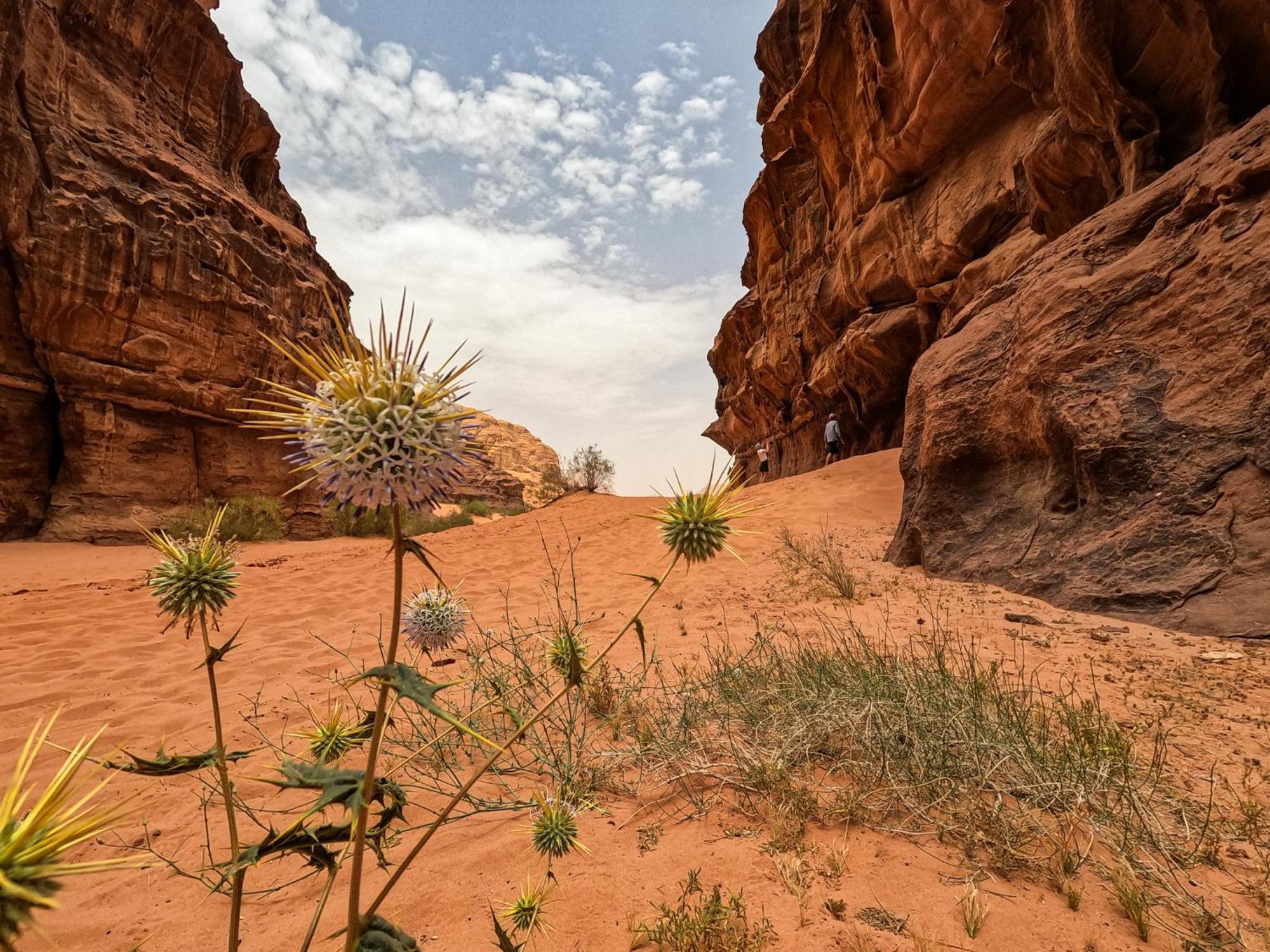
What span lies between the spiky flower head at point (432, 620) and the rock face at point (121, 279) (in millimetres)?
13673

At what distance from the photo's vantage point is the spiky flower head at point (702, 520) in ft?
6.30

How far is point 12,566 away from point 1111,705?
698 inches

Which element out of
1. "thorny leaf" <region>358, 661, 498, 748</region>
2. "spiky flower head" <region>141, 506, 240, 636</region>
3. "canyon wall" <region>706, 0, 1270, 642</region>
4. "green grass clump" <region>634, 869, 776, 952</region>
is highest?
"canyon wall" <region>706, 0, 1270, 642</region>

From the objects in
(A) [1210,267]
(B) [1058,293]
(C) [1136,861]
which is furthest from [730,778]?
(B) [1058,293]

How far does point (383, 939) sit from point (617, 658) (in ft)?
14.5

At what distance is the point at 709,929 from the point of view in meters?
1.89

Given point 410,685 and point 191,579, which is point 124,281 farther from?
point 410,685

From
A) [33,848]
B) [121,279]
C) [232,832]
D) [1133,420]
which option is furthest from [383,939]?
[121,279]

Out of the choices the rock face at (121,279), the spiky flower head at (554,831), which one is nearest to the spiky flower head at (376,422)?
the spiky flower head at (554,831)

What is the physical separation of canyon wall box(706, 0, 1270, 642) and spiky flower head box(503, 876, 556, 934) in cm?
509

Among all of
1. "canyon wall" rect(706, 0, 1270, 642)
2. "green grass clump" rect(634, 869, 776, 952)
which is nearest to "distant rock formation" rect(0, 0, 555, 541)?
"canyon wall" rect(706, 0, 1270, 642)

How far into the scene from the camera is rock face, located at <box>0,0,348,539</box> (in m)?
14.2

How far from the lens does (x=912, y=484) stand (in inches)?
309

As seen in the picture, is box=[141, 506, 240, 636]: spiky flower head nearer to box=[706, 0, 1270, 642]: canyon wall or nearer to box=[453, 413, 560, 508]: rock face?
box=[453, 413, 560, 508]: rock face
